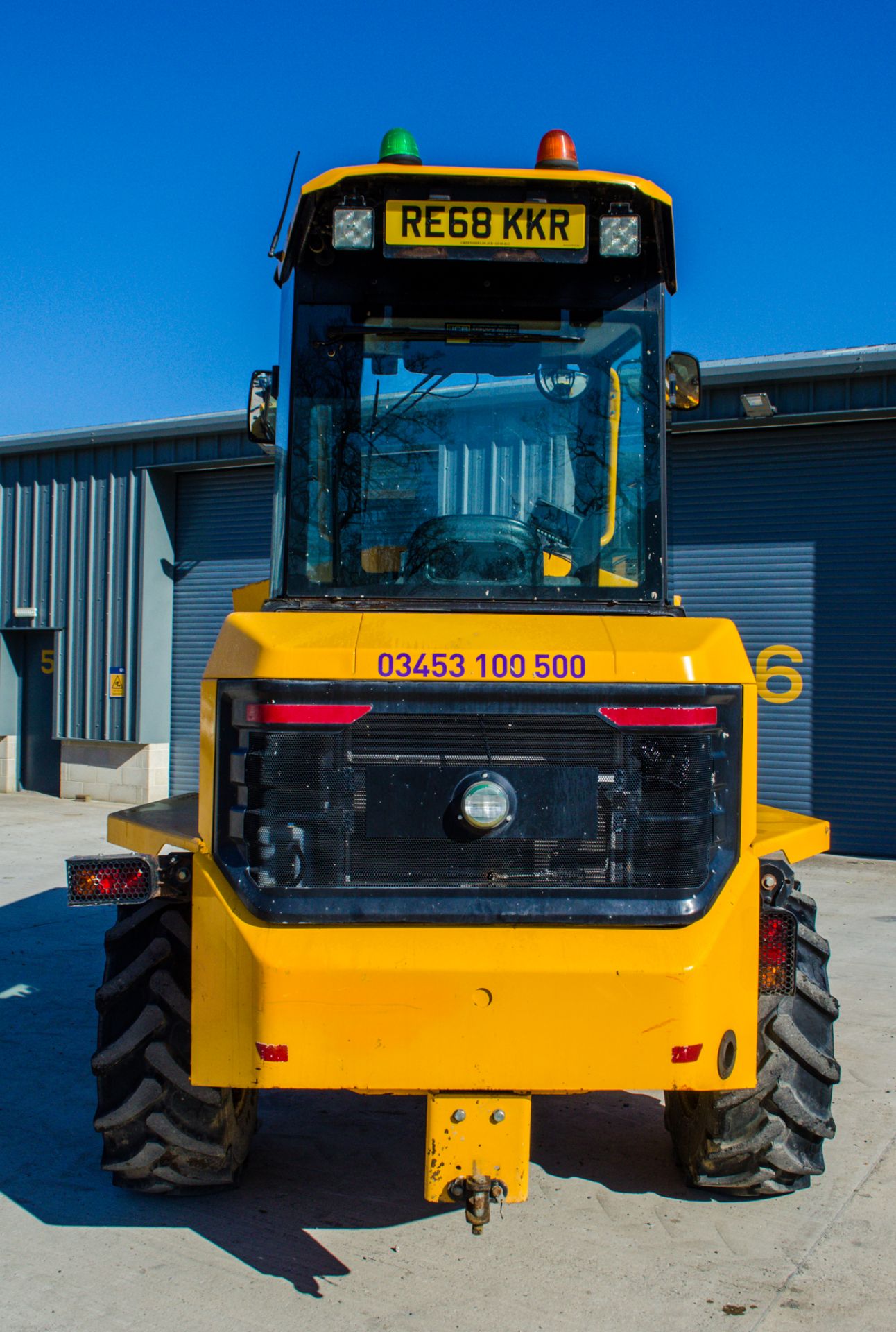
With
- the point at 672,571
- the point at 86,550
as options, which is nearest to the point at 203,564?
the point at 86,550

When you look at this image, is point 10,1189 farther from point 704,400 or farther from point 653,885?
point 704,400

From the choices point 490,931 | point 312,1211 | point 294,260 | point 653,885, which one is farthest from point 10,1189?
point 294,260

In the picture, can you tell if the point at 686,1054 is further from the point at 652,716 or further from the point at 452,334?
the point at 452,334

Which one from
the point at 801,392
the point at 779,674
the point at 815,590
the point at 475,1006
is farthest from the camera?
the point at 779,674

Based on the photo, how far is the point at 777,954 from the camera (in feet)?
11.9

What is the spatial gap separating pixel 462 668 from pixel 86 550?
1471 cm

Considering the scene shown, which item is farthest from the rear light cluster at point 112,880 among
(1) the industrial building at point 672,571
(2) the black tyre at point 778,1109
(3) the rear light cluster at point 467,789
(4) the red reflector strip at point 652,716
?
(1) the industrial building at point 672,571

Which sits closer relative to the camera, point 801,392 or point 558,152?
point 558,152

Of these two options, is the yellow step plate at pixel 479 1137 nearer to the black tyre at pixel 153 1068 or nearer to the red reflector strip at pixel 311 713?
the black tyre at pixel 153 1068

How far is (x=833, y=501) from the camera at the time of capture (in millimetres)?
12195

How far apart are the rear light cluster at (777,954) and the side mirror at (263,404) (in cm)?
242

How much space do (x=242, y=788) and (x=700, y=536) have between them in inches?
401

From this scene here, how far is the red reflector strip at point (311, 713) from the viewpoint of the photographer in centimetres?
335

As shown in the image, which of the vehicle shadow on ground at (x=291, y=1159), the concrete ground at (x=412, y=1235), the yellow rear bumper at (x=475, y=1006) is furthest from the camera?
the vehicle shadow on ground at (x=291, y=1159)
